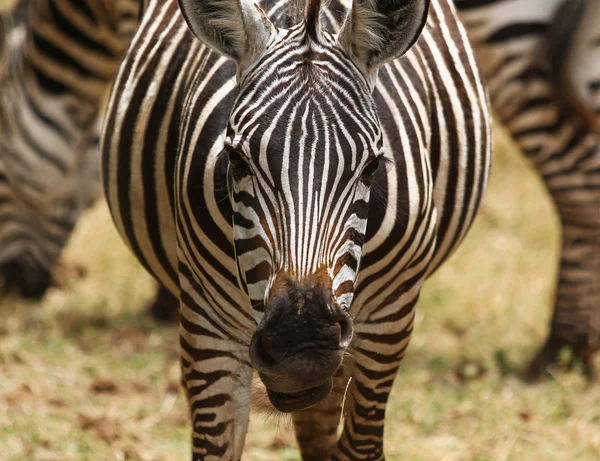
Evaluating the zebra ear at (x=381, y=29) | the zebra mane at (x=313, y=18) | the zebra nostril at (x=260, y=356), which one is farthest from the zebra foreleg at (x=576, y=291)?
the zebra nostril at (x=260, y=356)

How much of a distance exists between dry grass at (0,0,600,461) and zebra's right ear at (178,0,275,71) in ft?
5.36

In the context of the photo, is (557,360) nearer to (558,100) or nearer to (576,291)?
Result: (576,291)

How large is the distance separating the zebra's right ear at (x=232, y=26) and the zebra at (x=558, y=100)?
3393mm

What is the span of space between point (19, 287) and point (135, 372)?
1508mm

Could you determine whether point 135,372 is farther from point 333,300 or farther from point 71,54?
point 333,300

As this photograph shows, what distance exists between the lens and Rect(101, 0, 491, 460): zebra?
2.80 meters

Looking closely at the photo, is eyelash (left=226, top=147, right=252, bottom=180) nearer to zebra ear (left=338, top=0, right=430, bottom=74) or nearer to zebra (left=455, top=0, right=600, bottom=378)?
zebra ear (left=338, top=0, right=430, bottom=74)

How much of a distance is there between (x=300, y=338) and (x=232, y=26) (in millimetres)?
948

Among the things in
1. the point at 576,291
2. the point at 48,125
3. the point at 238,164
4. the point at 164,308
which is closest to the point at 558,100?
the point at 576,291

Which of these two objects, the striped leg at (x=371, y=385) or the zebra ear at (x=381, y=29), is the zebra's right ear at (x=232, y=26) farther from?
the striped leg at (x=371, y=385)

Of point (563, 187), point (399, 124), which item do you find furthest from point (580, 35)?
point (399, 124)

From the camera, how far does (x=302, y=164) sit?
279 centimetres

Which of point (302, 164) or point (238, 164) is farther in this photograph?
point (238, 164)

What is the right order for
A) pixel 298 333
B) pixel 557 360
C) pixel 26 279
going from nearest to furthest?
pixel 298 333, pixel 557 360, pixel 26 279
